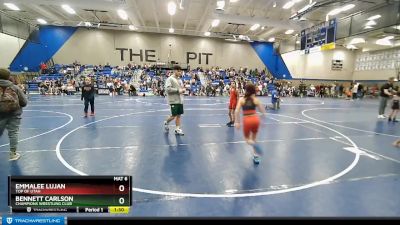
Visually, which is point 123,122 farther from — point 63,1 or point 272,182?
point 63,1

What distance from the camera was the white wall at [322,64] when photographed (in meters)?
33.2

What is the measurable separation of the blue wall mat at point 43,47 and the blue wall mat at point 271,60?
24.6 metres

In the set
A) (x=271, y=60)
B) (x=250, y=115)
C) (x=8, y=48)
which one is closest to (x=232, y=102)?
(x=250, y=115)

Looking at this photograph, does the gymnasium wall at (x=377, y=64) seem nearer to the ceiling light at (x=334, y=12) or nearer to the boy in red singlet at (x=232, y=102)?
the ceiling light at (x=334, y=12)

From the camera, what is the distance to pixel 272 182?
4066mm

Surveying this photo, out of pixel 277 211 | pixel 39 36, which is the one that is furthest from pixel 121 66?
pixel 277 211

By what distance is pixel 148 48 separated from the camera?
32.9 meters

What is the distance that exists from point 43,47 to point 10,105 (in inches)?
1180

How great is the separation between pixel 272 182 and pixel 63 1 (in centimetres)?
2127

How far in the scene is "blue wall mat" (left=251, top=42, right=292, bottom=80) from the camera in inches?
1419

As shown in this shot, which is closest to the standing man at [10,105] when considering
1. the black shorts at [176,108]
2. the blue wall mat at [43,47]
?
the black shorts at [176,108]

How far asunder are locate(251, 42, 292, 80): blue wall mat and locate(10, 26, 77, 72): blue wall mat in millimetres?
24554
